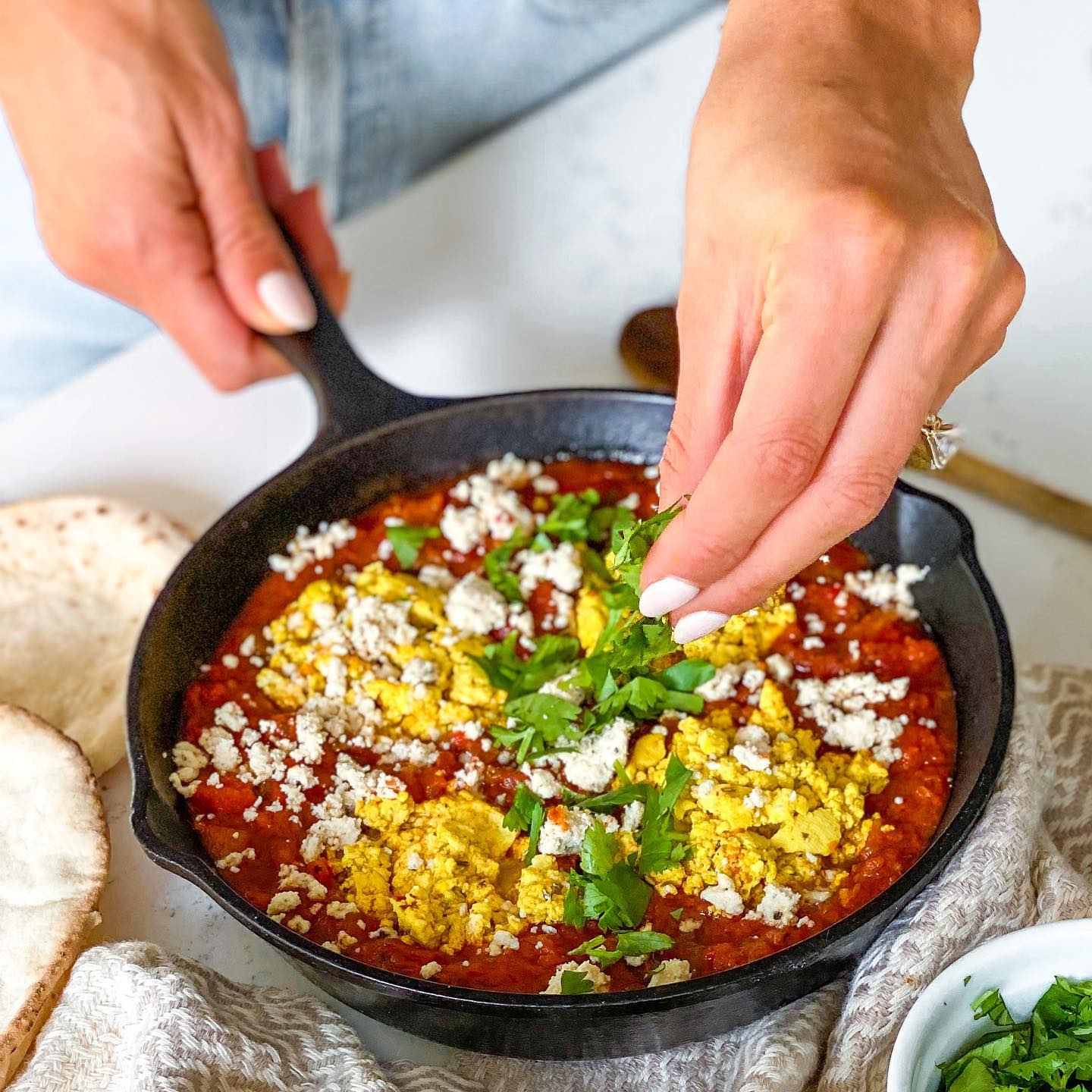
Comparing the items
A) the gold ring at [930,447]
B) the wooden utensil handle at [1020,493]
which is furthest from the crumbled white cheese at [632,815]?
the wooden utensil handle at [1020,493]

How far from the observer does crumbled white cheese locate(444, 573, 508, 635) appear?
1.82 metres

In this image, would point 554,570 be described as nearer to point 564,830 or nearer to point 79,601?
point 564,830

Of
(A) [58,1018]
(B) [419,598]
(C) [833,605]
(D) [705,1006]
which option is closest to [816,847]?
(D) [705,1006]

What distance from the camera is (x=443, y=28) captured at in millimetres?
2756

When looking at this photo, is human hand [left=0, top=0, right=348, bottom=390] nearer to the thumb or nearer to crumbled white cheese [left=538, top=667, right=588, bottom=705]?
the thumb

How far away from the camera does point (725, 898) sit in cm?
146

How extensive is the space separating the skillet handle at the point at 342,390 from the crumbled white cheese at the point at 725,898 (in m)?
0.94

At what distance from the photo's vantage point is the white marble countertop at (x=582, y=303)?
7.54 feet

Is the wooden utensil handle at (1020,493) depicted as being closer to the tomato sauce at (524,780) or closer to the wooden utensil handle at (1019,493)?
the wooden utensil handle at (1019,493)

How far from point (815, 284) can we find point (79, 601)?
146 cm

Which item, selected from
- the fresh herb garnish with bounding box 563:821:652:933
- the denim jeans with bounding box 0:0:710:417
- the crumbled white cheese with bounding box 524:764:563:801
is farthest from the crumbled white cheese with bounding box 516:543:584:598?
the denim jeans with bounding box 0:0:710:417

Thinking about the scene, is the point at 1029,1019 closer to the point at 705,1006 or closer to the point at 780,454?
the point at 705,1006

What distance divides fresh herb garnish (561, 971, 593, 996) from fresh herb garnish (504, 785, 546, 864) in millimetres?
183

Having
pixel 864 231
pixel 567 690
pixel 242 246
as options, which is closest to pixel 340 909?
pixel 567 690
